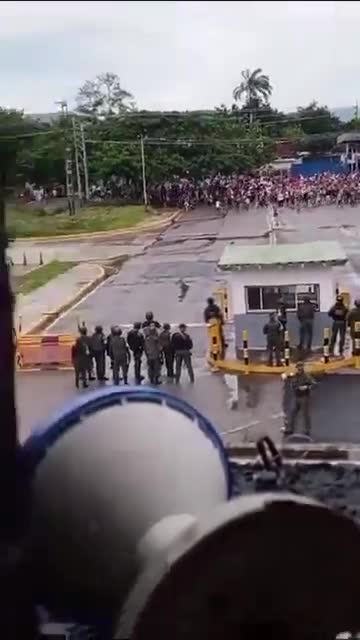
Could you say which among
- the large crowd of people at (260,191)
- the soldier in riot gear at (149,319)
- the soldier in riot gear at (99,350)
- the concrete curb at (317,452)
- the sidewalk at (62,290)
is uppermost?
the large crowd of people at (260,191)

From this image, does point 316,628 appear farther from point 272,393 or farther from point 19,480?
point 272,393

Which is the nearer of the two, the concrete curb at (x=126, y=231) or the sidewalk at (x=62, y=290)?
the concrete curb at (x=126, y=231)

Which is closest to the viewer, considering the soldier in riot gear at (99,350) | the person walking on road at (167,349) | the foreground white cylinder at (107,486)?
the foreground white cylinder at (107,486)

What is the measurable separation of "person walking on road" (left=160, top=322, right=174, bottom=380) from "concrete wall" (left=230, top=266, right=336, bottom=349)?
0.74 ft

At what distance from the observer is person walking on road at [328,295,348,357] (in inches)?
119

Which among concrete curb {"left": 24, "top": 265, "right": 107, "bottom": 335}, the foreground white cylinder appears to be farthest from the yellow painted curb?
the foreground white cylinder

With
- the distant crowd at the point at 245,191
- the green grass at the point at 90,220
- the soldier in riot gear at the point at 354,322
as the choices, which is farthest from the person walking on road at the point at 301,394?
the green grass at the point at 90,220

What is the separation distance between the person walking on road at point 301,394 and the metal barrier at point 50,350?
679 millimetres

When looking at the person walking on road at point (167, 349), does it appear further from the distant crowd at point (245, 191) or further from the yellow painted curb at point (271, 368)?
the distant crowd at point (245, 191)

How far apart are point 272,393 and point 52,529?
1.91 meters

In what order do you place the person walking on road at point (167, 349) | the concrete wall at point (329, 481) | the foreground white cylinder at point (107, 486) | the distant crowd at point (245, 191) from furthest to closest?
the person walking on road at point (167, 349) → the distant crowd at point (245, 191) → the concrete wall at point (329, 481) → the foreground white cylinder at point (107, 486)

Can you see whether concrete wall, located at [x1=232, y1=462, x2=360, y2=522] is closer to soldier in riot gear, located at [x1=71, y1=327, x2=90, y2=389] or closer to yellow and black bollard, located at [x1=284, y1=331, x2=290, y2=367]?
yellow and black bollard, located at [x1=284, y1=331, x2=290, y2=367]

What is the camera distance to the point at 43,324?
295 cm

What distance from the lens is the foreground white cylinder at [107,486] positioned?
1.06 meters
